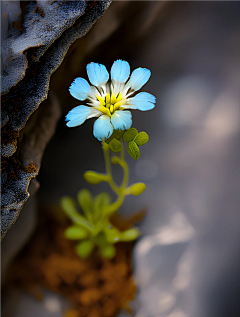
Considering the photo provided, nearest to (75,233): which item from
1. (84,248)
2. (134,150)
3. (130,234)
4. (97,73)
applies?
(84,248)

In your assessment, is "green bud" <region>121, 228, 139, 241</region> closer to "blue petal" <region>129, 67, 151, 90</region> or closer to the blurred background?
the blurred background

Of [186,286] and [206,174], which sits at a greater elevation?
[206,174]

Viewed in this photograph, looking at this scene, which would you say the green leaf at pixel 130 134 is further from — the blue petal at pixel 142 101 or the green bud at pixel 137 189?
the green bud at pixel 137 189

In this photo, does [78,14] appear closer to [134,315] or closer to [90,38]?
[90,38]

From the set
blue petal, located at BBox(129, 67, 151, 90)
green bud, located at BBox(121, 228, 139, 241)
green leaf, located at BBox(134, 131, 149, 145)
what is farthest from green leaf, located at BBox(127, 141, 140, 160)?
green bud, located at BBox(121, 228, 139, 241)

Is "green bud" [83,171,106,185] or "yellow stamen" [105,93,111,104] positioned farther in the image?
"green bud" [83,171,106,185]

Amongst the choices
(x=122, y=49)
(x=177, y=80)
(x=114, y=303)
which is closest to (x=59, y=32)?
(x=122, y=49)

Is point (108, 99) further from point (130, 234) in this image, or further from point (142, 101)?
point (130, 234)
